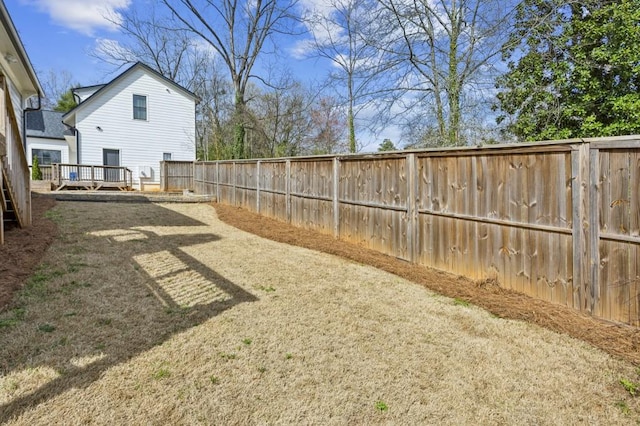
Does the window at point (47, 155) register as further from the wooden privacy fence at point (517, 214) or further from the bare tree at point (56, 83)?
the wooden privacy fence at point (517, 214)

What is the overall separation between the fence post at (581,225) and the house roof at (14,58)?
24.1 ft

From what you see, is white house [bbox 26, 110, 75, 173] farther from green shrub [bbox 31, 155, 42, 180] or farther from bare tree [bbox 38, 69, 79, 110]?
bare tree [bbox 38, 69, 79, 110]

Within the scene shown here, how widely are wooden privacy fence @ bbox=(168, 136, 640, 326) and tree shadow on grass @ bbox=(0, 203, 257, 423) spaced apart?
263 cm

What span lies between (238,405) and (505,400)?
5.50 ft

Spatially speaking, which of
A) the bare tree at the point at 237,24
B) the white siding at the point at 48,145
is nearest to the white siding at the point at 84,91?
the white siding at the point at 48,145

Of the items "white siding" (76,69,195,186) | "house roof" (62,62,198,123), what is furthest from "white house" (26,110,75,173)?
"white siding" (76,69,195,186)

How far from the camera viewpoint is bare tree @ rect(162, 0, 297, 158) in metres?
20.7

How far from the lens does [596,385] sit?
8.41 ft

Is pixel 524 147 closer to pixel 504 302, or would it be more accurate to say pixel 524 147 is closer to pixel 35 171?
pixel 504 302

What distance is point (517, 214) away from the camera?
13.5 feet

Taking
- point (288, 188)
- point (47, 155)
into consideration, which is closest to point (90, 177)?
point (47, 155)

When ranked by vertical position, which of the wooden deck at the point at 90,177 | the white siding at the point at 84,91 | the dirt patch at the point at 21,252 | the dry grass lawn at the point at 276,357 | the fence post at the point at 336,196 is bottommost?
the dry grass lawn at the point at 276,357

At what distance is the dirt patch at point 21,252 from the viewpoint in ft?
12.8

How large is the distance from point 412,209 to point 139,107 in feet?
61.2
